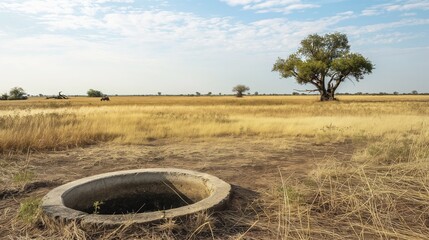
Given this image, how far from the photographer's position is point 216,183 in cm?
468

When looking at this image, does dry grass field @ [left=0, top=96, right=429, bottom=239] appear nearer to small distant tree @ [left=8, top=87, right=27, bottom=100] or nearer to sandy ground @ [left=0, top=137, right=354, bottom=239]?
sandy ground @ [left=0, top=137, right=354, bottom=239]

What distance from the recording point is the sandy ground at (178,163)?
4996mm

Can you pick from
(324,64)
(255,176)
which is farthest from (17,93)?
(255,176)

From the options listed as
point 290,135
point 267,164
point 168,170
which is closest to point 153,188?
point 168,170

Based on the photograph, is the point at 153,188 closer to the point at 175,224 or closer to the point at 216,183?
the point at 216,183

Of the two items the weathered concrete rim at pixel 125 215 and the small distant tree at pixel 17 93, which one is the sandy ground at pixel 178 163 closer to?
the weathered concrete rim at pixel 125 215

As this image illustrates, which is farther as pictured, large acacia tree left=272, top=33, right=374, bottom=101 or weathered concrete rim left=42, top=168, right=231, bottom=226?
large acacia tree left=272, top=33, right=374, bottom=101

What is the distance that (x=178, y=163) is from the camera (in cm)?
709

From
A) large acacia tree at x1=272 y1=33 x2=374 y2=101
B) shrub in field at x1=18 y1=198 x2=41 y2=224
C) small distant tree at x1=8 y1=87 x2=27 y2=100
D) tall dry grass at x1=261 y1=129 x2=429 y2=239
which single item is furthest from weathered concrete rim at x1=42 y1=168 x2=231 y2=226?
small distant tree at x1=8 y1=87 x2=27 y2=100

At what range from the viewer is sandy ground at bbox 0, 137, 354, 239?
5.00 meters

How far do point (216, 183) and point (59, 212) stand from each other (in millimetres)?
1973

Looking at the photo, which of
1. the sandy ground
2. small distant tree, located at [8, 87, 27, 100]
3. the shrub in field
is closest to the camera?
the shrub in field

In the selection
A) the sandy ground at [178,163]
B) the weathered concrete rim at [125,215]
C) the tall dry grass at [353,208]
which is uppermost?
the weathered concrete rim at [125,215]

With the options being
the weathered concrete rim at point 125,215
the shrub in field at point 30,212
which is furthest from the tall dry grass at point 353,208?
the shrub in field at point 30,212
